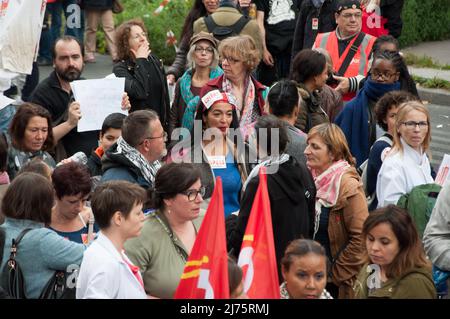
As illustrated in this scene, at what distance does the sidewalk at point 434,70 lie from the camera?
14.5 meters

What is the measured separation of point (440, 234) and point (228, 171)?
1.79 m

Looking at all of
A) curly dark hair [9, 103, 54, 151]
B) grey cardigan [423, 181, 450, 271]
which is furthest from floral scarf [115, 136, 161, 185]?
grey cardigan [423, 181, 450, 271]

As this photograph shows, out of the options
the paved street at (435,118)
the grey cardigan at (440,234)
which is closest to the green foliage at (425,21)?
the paved street at (435,118)

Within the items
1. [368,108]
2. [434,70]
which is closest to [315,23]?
[368,108]

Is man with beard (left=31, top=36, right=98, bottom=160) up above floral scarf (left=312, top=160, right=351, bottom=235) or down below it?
above

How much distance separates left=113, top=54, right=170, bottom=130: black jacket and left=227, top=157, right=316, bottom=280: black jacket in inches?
114

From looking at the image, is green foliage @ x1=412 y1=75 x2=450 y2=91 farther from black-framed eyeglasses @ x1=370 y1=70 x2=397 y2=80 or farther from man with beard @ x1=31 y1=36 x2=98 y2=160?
Result: man with beard @ x1=31 y1=36 x2=98 y2=160

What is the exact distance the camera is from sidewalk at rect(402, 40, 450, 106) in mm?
14469

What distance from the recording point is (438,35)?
17.0m

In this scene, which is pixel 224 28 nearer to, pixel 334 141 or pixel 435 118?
pixel 334 141

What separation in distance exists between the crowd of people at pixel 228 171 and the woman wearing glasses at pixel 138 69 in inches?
0.5

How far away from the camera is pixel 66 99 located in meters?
9.12
